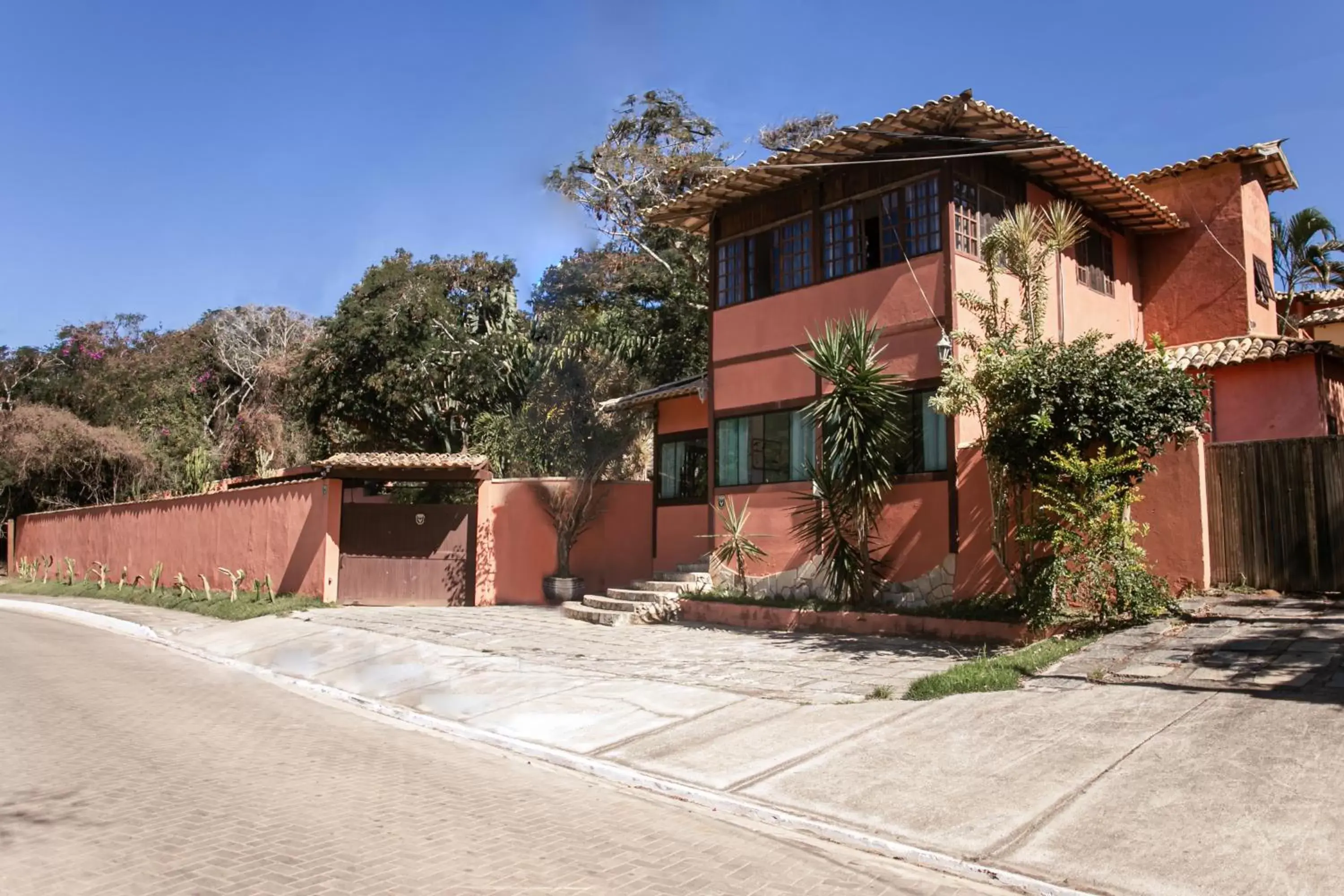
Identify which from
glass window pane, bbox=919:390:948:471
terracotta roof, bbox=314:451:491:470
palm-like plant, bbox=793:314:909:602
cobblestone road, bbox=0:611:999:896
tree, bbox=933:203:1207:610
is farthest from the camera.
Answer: terracotta roof, bbox=314:451:491:470

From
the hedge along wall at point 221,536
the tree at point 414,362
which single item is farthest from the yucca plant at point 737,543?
the tree at point 414,362

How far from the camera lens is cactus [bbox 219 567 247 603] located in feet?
64.0

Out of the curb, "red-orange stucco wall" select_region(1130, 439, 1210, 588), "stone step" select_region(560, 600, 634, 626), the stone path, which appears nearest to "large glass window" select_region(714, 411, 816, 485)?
"stone step" select_region(560, 600, 634, 626)

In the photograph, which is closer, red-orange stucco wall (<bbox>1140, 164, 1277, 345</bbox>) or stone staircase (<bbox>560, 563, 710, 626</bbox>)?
stone staircase (<bbox>560, 563, 710, 626</bbox>)

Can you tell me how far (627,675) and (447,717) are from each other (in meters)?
2.03

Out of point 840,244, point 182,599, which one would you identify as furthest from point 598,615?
point 182,599

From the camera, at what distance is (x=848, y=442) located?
12914 mm

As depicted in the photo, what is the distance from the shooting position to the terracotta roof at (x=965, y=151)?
13031 millimetres

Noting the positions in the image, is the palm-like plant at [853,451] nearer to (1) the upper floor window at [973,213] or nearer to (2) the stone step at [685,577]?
(1) the upper floor window at [973,213]

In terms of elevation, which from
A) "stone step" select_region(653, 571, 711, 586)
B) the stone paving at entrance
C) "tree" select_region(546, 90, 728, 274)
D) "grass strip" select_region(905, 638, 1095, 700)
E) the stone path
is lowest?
the stone paving at entrance

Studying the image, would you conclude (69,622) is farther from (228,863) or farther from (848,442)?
(228,863)

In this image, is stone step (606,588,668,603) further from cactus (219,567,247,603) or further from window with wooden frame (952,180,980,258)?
cactus (219,567,247,603)

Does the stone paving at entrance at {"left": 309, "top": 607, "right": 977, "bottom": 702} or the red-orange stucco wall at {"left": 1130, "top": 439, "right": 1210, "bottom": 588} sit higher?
the red-orange stucco wall at {"left": 1130, "top": 439, "right": 1210, "bottom": 588}

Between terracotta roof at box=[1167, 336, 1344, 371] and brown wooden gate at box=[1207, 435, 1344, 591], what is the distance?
98.6 inches
